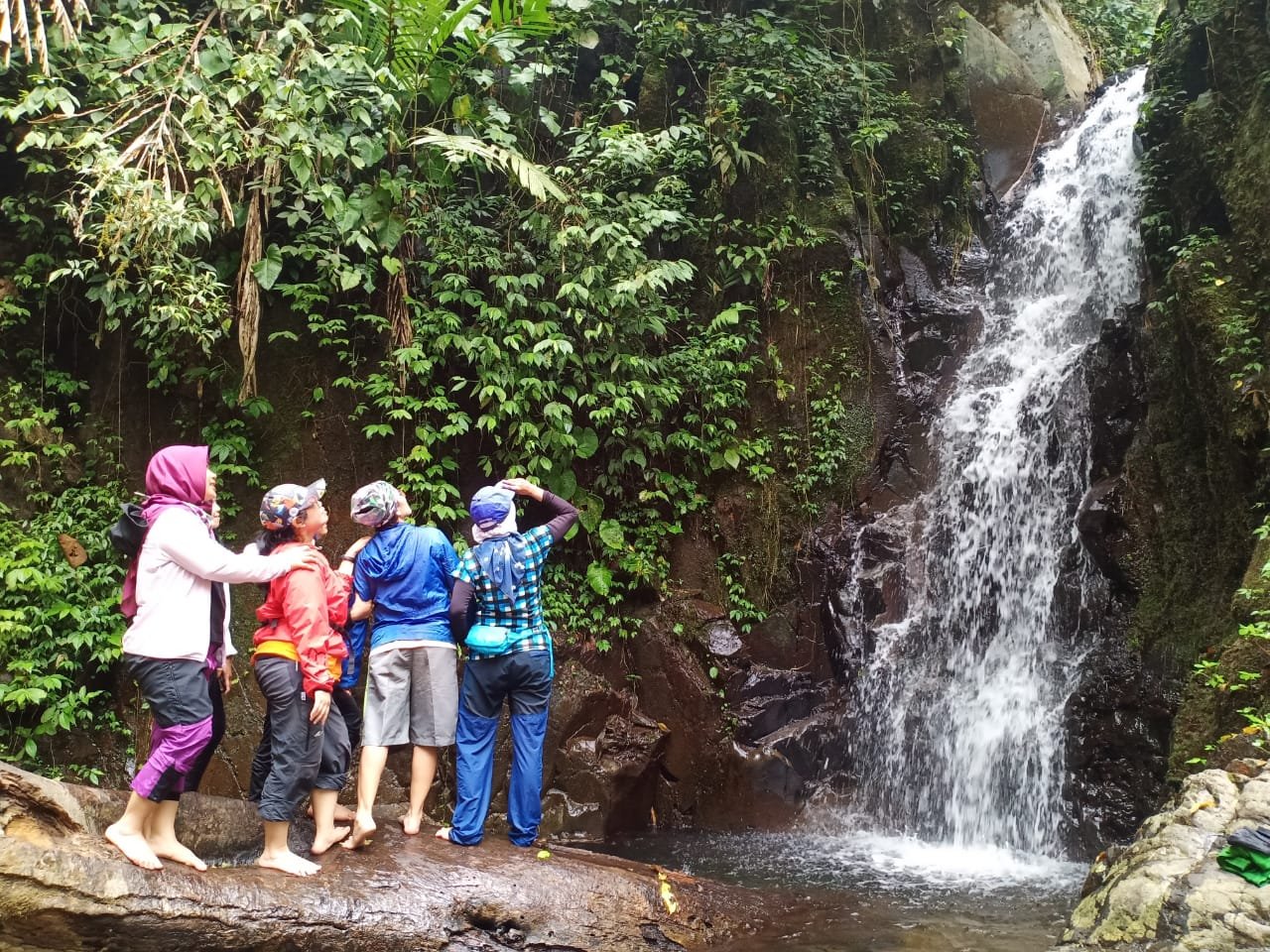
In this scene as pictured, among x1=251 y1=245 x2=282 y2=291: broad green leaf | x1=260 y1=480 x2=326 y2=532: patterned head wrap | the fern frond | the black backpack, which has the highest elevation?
the fern frond

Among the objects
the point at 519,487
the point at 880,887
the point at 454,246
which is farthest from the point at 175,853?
the point at 454,246

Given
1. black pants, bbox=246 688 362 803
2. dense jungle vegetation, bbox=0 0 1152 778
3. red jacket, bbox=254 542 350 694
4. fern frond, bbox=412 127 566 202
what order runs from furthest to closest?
fern frond, bbox=412 127 566 202 < dense jungle vegetation, bbox=0 0 1152 778 < black pants, bbox=246 688 362 803 < red jacket, bbox=254 542 350 694

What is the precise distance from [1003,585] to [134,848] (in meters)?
7.38

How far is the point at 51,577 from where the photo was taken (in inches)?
275

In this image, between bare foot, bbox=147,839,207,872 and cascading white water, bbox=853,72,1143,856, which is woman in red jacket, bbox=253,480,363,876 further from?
cascading white water, bbox=853,72,1143,856

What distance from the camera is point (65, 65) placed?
7.47 meters

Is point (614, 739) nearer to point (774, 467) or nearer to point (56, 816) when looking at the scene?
point (774, 467)

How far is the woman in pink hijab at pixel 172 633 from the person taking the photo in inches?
152

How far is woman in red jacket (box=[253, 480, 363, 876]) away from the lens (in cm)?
418

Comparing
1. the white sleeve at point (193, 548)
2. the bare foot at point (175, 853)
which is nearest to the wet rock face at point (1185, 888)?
the bare foot at point (175, 853)

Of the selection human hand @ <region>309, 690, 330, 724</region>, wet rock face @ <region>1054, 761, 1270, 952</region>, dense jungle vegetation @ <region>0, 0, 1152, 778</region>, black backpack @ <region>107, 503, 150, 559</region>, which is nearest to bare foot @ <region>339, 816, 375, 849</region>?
human hand @ <region>309, 690, 330, 724</region>

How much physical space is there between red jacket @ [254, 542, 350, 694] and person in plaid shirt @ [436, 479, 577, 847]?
0.79m

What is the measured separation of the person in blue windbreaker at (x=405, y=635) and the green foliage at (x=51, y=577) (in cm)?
344

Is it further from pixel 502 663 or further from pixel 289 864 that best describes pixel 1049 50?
pixel 289 864
